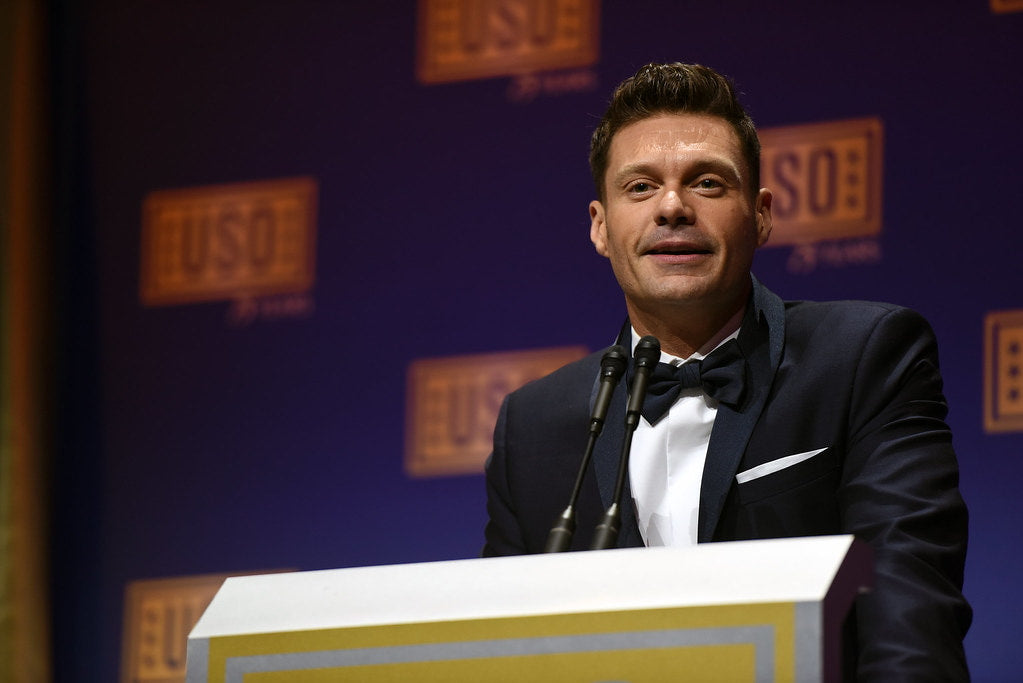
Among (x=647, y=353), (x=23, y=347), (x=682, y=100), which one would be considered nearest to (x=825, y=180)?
(x=682, y=100)

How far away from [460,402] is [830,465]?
1.54m

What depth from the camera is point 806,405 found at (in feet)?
7.35

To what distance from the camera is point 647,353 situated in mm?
1972

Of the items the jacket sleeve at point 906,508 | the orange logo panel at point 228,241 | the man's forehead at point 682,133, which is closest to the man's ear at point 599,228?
the man's forehead at point 682,133

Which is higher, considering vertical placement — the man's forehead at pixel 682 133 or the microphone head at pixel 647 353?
the man's forehead at pixel 682 133

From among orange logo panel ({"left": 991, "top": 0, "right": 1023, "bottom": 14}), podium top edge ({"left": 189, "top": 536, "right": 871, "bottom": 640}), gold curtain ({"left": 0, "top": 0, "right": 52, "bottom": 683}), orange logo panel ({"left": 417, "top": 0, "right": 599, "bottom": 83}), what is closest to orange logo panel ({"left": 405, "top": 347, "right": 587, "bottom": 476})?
orange logo panel ({"left": 417, "top": 0, "right": 599, "bottom": 83})

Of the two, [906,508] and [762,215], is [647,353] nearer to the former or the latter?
[906,508]

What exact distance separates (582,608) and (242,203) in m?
2.72

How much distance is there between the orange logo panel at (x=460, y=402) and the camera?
3564 mm

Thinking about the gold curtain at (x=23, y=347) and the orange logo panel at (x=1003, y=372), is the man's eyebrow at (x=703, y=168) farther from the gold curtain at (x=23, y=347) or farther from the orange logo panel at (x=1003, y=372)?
the gold curtain at (x=23, y=347)

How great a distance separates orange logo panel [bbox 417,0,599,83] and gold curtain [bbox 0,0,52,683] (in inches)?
47.3

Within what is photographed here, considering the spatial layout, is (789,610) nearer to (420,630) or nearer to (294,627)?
(420,630)

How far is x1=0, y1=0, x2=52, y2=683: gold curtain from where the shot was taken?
3947 millimetres

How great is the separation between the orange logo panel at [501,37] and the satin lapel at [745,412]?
1.39 meters
